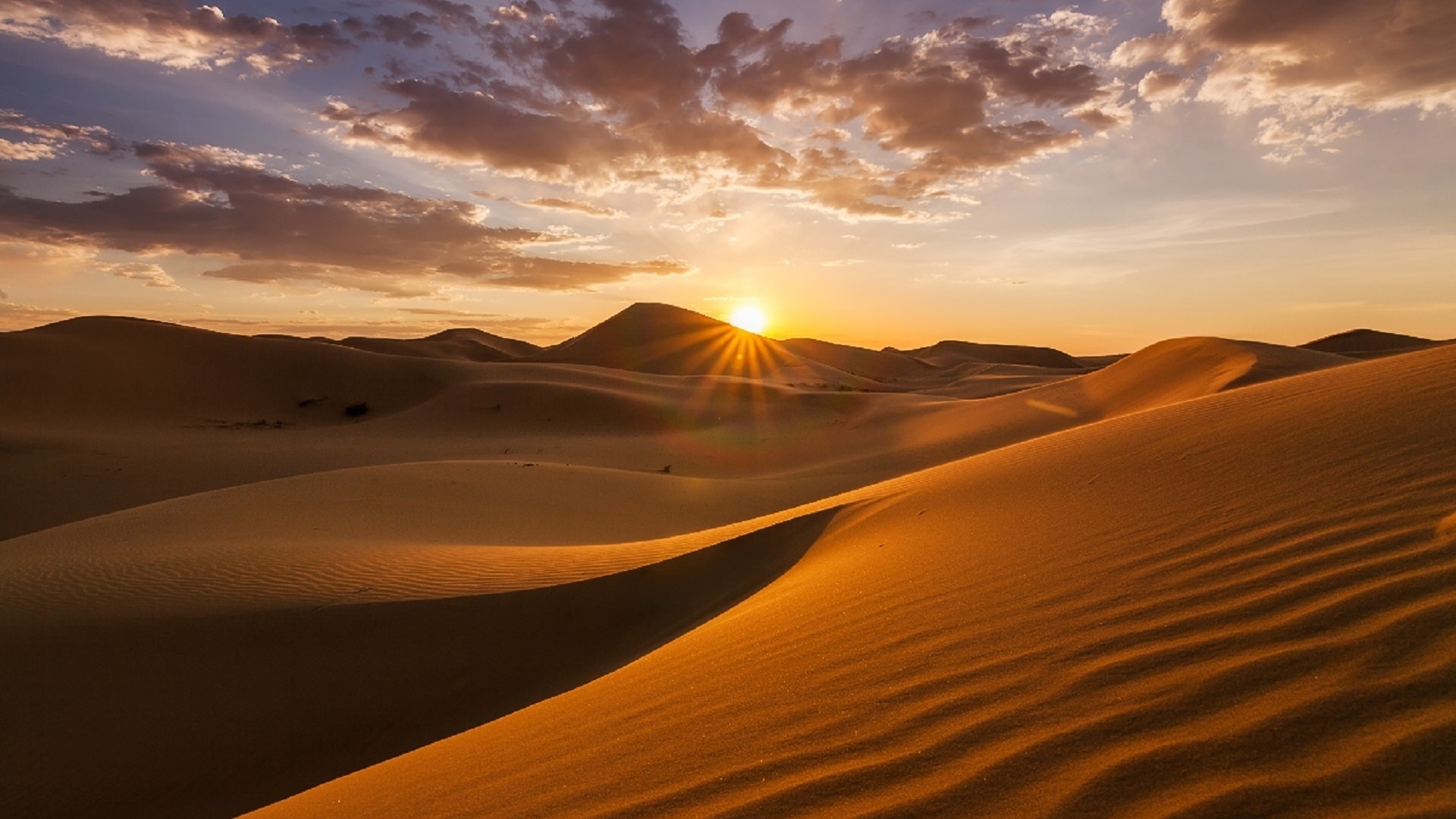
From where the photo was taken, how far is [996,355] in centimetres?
10256

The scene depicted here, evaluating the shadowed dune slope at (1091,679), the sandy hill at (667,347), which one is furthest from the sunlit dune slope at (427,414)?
the sandy hill at (667,347)

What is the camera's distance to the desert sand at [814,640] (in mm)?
2066

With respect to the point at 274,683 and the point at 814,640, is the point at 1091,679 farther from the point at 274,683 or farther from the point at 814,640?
the point at 274,683

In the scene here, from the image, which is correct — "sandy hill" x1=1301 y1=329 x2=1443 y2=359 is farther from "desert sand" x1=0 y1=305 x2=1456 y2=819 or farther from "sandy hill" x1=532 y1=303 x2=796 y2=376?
"desert sand" x1=0 y1=305 x2=1456 y2=819


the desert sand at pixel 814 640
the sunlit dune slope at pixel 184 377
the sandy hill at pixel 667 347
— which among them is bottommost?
the desert sand at pixel 814 640

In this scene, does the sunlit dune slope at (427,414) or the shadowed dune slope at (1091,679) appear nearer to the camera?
the shadowed dune slope at (1091,679)

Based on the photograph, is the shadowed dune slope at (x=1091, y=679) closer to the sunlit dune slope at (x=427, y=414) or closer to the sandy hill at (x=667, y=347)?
the sunlit dune slope at (x=427, y=414)

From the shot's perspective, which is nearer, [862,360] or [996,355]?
[862,360]

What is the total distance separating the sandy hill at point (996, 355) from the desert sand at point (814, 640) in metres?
85.2

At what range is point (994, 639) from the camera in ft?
9.80

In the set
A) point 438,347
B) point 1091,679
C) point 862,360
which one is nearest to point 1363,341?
point 862,360

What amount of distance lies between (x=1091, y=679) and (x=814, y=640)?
4.50 ft

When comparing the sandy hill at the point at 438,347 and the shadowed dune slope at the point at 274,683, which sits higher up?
the sandy hill at the point at 438,347

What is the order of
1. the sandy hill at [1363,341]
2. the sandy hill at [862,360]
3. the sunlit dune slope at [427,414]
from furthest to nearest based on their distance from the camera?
the sandy hill at [862,360] → the sandy hill at [1363,341] → the sunlit dune slope at [427,414]
